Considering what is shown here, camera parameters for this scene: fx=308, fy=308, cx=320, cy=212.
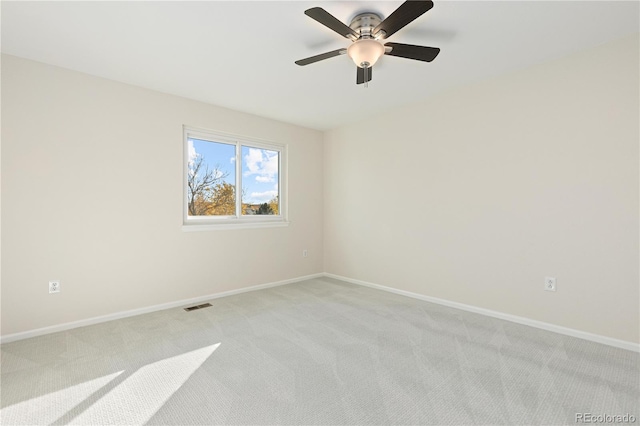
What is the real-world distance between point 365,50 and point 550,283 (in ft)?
8.55

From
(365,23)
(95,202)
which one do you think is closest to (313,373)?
(365,23)

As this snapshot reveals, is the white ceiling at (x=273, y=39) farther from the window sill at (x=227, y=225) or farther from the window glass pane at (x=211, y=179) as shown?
the window sill at (x=227, y=225)

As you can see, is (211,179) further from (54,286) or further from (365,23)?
(365,23)

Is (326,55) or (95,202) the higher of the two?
(326,55)

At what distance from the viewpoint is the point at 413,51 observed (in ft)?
7.22

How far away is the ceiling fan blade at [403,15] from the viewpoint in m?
1.70

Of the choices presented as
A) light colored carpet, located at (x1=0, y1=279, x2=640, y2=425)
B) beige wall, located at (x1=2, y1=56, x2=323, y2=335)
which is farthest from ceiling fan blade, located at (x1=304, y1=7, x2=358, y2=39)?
beige wall, located at (x1=2, y1=56, x2=323, y2=335)

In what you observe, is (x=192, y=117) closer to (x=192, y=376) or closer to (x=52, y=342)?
(x=52, y=342)

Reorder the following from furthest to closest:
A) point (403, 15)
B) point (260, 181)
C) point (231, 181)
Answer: point (260, 181) < point (231, 181) < point (403, 15)

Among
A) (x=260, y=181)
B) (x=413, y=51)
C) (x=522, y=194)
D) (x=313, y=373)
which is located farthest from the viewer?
(x=260, y=181)

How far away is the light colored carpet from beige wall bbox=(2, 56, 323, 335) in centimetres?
39

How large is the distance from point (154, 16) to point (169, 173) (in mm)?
1766

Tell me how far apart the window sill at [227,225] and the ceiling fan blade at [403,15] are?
2.86m

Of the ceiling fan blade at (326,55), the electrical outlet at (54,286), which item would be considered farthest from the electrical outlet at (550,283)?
the electrical outlet at (54,286)
